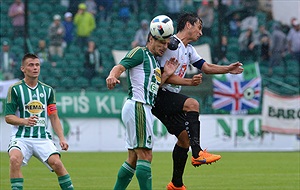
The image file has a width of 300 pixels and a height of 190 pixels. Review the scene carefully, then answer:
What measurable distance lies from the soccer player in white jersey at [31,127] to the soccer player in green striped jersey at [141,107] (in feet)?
2.57

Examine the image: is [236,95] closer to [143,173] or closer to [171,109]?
[171,109]

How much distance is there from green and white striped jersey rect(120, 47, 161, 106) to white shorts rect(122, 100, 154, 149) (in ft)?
0.33

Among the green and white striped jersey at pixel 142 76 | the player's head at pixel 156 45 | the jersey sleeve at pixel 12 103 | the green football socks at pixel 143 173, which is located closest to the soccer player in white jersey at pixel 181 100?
the player's head at pixel 156 45

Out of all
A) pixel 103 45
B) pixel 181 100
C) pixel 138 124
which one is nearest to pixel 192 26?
pixel 181 100

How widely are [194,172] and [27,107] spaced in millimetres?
6546

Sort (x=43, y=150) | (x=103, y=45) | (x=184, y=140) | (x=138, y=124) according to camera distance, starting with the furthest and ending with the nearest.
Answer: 1. (x=103, y=45)
2. (x=184, y=140)
3. (x=43, y=150)
4. (x=138, y=124)

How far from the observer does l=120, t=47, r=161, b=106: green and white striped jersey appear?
9.30 meters

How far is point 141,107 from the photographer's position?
929 cm

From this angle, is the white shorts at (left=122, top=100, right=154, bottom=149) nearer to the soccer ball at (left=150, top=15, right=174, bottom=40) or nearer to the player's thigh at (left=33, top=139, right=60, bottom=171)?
the soccer ball at (left=150, top=15, right=174, bottom=40)

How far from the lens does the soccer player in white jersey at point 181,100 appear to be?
10062 millimetres

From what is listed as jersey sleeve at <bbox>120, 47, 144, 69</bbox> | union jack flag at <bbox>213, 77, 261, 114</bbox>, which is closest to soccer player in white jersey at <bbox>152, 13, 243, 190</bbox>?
jersey sleeve at <bbox>120, 47, 144, 69</bbox>

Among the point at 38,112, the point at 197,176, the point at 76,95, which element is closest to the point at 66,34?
the point at 76,95

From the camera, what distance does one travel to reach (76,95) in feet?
72.1

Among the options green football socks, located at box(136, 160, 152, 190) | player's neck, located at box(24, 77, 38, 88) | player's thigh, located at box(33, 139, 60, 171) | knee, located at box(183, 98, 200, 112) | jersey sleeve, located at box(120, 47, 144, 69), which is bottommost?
green football socks, located at box(136, 160, 152, 190)
